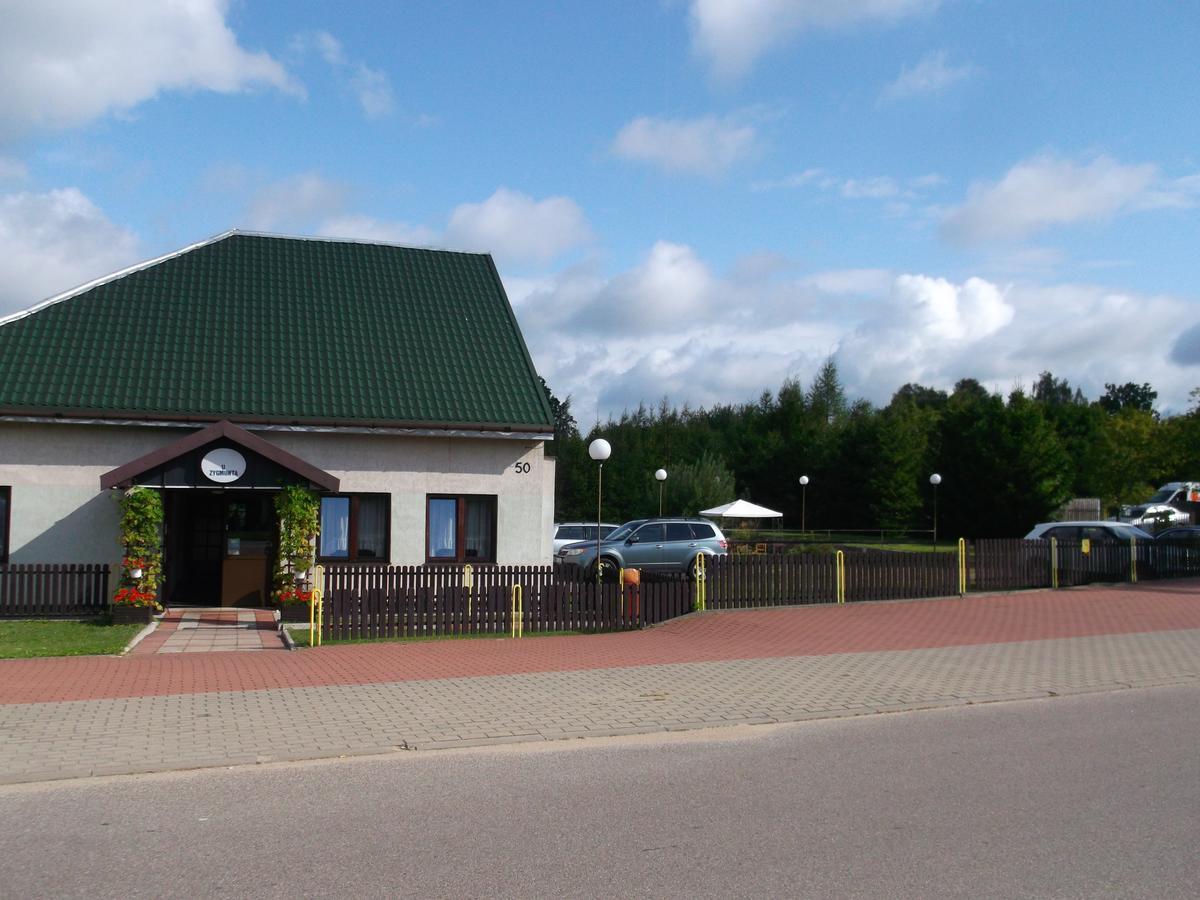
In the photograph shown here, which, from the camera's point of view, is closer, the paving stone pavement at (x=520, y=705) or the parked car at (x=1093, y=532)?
the paving stone pavement at (x=520, y=705)

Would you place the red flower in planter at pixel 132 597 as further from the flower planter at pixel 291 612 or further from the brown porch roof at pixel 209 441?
the flower planter at pixel 291 612

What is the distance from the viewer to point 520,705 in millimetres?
10531

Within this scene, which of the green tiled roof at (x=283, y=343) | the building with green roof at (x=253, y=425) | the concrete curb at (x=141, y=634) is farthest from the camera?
the green tiled roof at (x=283, y=343)

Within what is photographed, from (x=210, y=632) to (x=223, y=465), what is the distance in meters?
3.10

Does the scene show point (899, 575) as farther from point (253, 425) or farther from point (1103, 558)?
point (253, 425)

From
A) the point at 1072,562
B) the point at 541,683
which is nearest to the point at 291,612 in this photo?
the point at 541,683

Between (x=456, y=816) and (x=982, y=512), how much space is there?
49.8m

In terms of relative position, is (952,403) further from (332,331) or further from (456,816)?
(456,816)

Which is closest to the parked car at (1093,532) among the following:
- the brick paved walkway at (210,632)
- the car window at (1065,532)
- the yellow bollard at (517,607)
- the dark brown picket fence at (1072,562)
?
the car window at (1065,532)

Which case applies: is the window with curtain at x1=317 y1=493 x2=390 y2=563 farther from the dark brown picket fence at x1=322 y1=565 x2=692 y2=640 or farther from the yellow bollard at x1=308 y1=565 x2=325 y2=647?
the yellow bollard at x1=308 y1=565 x2=325 y2=647

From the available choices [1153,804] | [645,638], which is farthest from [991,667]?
A: [1153,804]

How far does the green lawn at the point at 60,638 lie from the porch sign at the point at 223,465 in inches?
109

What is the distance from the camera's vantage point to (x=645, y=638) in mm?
15711

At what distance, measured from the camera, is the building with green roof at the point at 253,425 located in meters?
18.9
